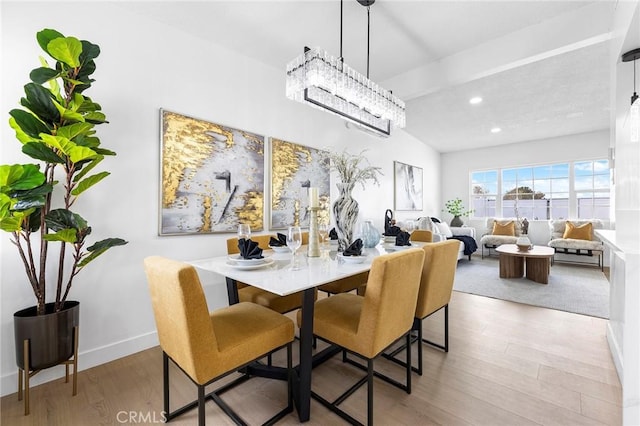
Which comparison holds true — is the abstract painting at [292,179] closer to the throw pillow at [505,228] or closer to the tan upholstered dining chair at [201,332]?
the tan upholstered dining chair at [201,332]

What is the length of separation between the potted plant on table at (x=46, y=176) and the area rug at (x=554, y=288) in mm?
4155

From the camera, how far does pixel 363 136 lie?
4.46 meters

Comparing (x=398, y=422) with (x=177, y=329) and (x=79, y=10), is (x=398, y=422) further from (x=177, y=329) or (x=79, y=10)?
(x=79, y=10)

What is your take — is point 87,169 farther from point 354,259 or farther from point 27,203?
point 354,259

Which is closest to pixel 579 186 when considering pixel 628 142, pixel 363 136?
pixel 363 136

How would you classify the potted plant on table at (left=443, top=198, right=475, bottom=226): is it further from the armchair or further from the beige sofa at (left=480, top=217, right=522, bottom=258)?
the beige sofa at (left=480, top=217, right=522, bottom=258)

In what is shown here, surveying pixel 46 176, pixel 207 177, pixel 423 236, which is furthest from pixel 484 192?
pixel 46 176

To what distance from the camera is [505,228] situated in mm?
6102

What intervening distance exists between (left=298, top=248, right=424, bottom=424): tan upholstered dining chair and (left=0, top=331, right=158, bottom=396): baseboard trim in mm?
1508

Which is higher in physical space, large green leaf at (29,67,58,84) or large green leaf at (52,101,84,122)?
large green leaf at (29,67,58,84)

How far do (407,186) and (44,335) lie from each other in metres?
5.46

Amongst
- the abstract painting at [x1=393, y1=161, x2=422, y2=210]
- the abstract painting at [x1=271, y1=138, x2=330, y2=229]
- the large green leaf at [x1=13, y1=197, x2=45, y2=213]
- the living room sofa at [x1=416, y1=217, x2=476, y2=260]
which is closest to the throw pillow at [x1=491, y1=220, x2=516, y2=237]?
the living room sofa at [x1=416, y1=217, x2=476, y2=260]

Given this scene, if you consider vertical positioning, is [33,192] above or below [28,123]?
below

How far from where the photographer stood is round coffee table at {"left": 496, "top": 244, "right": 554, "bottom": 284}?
4.08 metres
